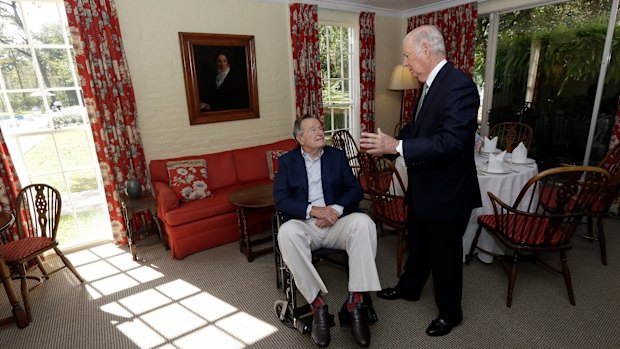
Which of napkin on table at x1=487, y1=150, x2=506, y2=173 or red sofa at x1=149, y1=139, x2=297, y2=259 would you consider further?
red sofa at x1=149, y1=139, x2=297, y2=259

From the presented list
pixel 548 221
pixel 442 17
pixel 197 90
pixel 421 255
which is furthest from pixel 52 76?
pixel 442 17

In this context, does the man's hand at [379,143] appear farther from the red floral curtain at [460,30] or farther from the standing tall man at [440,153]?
the red floral curtain at [460,30]

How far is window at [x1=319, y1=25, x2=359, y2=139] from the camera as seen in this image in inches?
175

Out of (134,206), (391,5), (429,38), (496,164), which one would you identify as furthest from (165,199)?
(391,5)

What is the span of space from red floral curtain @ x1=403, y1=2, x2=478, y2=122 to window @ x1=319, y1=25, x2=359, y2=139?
1195 mm

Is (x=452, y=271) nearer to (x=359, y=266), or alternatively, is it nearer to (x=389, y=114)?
(x=359, y=266)

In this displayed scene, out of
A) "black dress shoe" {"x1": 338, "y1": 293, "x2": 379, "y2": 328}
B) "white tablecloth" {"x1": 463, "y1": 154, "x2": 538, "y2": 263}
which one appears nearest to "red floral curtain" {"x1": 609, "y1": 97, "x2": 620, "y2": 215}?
"white tablecloth" {"x1": 463, "y1": 154, "x2": 538, "y2": 263}

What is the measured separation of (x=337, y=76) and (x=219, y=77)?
1.75m

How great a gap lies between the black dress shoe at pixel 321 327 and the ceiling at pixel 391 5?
142 inches

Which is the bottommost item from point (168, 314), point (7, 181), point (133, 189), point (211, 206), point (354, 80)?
point (168, 314)

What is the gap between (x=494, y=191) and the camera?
7.66ft

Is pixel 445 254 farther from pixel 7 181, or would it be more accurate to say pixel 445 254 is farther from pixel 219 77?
pixel 7 181

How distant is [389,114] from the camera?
5129 mm

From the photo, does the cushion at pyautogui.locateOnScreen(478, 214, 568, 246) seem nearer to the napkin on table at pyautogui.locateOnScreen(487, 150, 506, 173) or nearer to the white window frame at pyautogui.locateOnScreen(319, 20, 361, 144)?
the napkin on table at pyautogui.locateOnScreen(487, 150, 506, 173)
